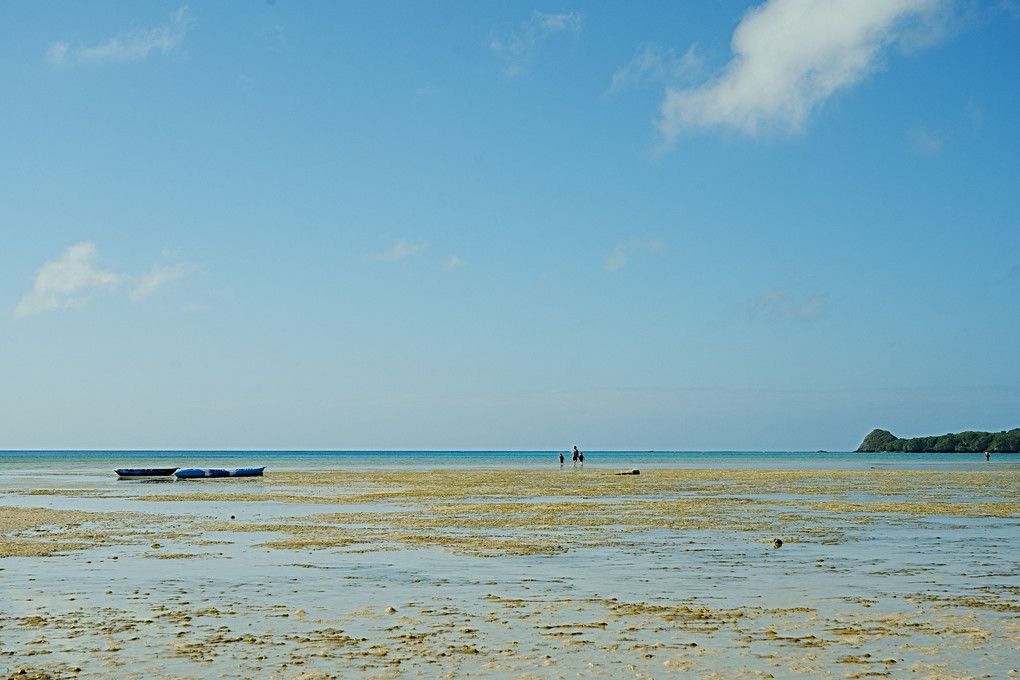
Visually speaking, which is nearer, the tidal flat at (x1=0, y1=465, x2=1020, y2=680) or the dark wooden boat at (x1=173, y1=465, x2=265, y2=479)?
the tidal flat at (x1=0, y1=465, x2=1020, y2=680)

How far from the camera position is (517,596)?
17.1 m

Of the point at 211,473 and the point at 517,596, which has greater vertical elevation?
the point at 211,473

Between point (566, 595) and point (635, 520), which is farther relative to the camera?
point (635, 520)

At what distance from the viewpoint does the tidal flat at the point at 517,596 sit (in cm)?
1225

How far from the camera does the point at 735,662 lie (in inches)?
477

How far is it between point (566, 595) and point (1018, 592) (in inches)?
326

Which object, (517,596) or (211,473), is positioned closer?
(517,596)

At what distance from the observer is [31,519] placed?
34500mm

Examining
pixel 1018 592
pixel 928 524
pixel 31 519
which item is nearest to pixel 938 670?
pixel 1018 592

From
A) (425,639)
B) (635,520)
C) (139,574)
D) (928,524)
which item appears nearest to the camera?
(425,639)

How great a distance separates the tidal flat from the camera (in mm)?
12250

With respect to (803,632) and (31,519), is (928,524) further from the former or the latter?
(31,519)

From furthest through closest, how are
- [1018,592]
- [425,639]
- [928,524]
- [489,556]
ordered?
[928,524]
[489,556]
[1018,592]
[425,639]

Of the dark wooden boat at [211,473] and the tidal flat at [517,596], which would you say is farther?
the dark wooden boat at [211,473]
